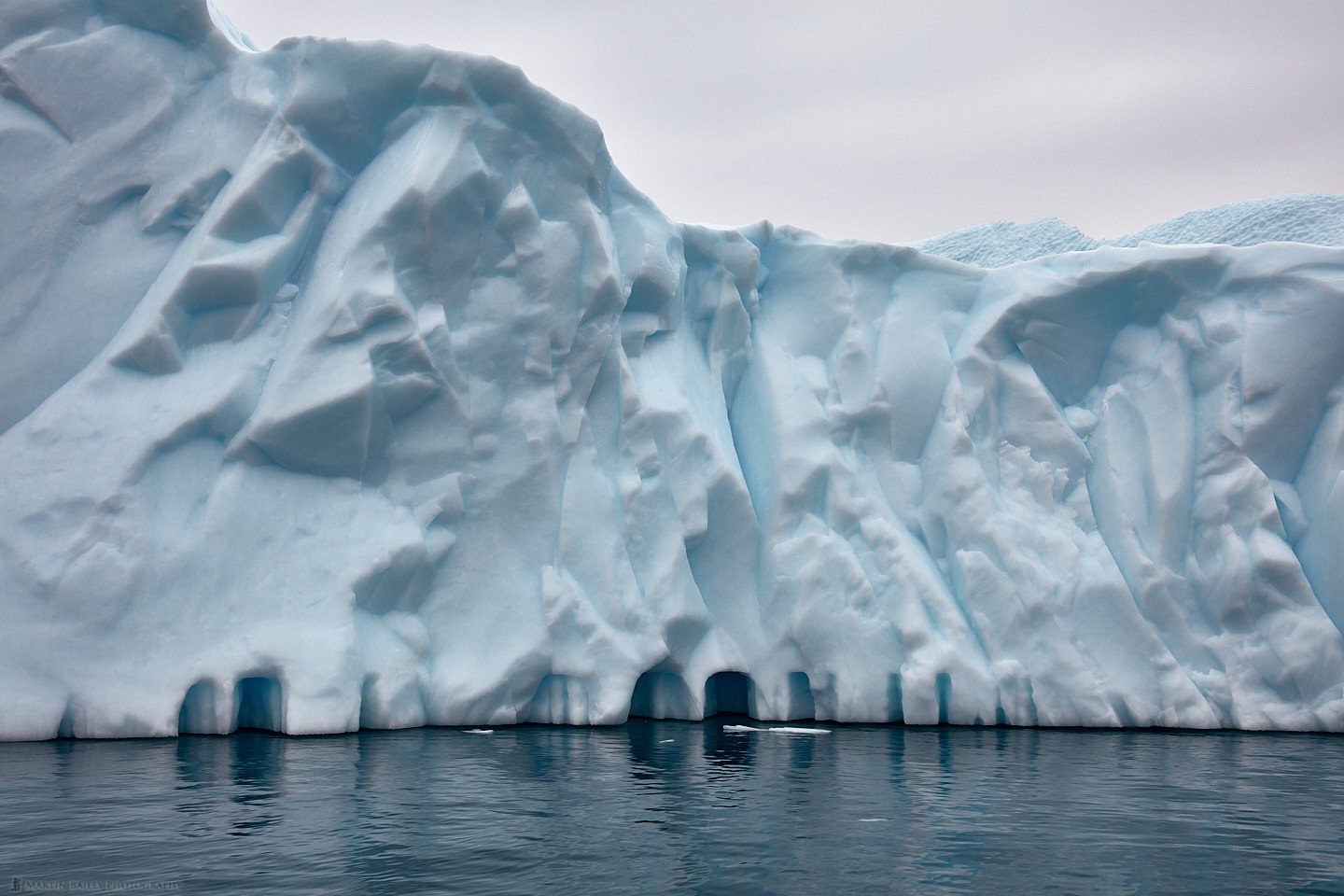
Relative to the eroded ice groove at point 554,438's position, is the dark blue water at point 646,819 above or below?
below

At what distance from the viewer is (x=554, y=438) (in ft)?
39.8

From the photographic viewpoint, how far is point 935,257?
49.5 feet

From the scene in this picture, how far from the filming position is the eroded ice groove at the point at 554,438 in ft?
33.2

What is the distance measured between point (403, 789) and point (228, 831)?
1.59 meters

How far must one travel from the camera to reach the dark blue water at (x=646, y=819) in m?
4.86

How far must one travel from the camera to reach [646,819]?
621 centimetres

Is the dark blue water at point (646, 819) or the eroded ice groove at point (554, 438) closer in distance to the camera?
the dark blue water at point (646, 819)

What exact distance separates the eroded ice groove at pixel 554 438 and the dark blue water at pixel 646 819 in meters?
1.67

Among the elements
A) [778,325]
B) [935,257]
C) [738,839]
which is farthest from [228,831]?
[935,257]

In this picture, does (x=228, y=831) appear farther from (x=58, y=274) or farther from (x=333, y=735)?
(x=58, y=274)

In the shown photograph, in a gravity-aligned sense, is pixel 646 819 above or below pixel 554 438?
below

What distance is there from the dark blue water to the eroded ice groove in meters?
1.67

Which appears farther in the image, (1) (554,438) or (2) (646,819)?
(1) (554,438)

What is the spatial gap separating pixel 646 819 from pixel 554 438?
648 cm
